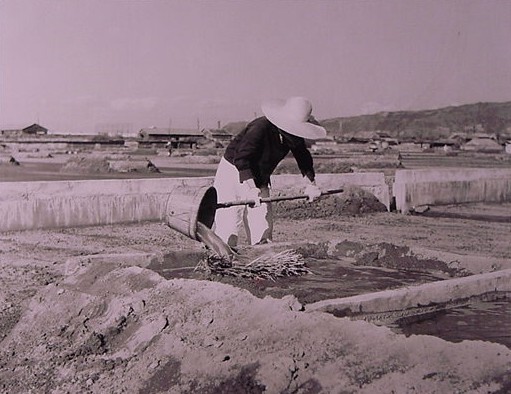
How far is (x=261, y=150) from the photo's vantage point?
4.11 meters

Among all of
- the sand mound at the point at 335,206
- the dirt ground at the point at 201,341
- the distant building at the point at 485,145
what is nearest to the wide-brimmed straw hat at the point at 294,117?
the dirt ground at the point at 201,341

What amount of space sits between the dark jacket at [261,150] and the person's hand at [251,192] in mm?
47

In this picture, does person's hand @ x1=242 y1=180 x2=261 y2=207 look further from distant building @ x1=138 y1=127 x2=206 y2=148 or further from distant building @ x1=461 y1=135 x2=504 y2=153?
distant building @ x1=461 y1=135 x2=504 y2=153

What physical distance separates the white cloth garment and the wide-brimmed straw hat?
0.40m

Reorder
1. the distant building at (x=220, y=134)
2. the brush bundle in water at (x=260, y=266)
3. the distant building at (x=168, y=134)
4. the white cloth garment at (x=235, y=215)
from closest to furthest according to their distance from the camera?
the brush bundle in water at (x=260, y=266) < the white cloth garment at (x=235, y=215) < the distant building at (x=220, y=134) < the distant building at (x=168, y=134)

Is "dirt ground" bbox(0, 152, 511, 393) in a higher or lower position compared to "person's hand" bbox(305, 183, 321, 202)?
lower

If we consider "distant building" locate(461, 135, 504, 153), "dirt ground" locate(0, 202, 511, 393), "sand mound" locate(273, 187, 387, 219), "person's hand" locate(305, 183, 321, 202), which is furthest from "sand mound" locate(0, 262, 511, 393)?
"distant building" locate(461, 135, 504, 153)

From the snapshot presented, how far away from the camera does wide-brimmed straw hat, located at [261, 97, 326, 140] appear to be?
13.2ft

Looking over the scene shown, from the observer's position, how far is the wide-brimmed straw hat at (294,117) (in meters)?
4.02

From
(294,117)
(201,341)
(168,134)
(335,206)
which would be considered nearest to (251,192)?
(294,117)

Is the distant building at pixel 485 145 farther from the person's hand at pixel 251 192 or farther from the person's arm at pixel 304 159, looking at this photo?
the person's hand at pixel 251 192

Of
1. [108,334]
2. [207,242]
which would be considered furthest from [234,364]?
[207,242]

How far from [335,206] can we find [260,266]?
327 centimetres

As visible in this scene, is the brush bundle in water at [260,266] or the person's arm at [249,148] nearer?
the brush bundle in water at [260,266]
